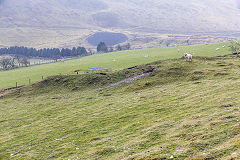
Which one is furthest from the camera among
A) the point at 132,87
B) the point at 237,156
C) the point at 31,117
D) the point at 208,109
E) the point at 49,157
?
the point at 132,87

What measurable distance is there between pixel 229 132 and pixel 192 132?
114 inches

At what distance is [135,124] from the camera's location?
2594 cm

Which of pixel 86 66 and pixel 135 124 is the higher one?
pixel 86 66

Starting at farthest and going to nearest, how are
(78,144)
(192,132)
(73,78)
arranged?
(73,78) < (78,144) < (192,132)

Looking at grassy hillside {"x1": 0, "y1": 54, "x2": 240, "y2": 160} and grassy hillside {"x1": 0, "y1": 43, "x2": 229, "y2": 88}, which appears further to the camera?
grassy hillside {"x1": 0, "y1": 43, "x2": 229, "y2": 88}

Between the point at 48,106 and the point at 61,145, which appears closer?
the point at 61,145

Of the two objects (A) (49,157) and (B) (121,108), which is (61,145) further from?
(B) (121,108)

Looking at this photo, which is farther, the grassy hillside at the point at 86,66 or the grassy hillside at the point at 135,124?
the grassy hillside at the point at 86,66

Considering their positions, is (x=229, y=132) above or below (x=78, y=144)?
above

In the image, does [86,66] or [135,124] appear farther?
[86,66]

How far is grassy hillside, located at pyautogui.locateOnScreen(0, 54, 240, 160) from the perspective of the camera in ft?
58.0

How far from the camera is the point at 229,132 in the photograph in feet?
58.1

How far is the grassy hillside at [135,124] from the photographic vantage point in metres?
17.7

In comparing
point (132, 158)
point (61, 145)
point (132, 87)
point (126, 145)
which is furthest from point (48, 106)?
point (132, 158)
